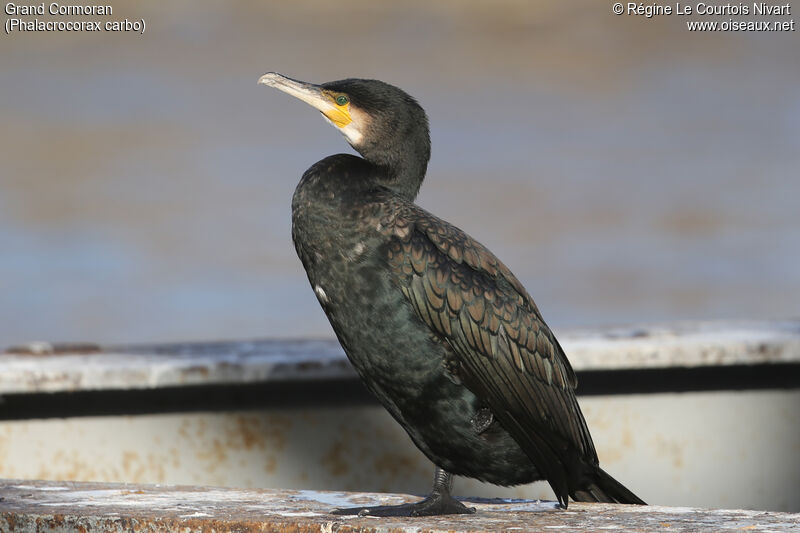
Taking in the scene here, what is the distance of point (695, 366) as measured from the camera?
4426 millimetres

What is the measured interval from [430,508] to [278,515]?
16.2 inches

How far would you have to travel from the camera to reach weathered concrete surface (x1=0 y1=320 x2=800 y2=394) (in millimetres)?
4266

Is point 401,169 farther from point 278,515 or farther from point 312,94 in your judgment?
point 278,515

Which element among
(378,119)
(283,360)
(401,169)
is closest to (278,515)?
(401,169)

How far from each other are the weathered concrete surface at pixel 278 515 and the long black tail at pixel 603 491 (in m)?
0.17

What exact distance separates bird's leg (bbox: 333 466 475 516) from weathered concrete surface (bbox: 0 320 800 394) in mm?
1365

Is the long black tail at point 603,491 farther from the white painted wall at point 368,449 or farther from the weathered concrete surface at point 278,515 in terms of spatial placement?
the white painted wall at point 368,449

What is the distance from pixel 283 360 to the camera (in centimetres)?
433

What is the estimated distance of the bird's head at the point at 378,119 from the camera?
3.10 meters

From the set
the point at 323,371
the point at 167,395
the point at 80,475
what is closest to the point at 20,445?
the point at 80,475

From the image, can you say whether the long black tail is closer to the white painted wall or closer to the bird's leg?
the bird's leg

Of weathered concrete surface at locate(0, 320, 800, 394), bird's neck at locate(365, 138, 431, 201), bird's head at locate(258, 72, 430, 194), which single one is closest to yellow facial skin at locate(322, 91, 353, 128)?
Result: bird's head at locate(258, 72, 430, 194)

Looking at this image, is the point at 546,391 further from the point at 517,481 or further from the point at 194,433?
the point at 194,433

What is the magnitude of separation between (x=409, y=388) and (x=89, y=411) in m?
1.97
